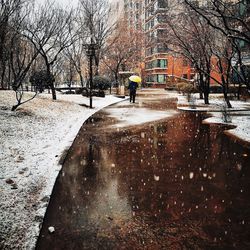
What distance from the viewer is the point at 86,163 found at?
22.2 feet

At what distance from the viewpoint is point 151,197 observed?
476 cm

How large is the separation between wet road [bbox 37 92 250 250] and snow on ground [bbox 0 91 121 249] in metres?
0.21

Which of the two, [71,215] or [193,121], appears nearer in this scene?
[71,215]

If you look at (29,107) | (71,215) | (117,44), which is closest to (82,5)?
(117,44)

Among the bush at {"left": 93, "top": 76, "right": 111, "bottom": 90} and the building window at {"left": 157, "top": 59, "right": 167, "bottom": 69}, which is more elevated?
the building window at {"left": 157, "top": 59, "right": 167, "bottom": 69}

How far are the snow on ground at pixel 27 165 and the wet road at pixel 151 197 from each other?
210 mm

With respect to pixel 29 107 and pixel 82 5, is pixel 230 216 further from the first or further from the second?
pixel 82 5

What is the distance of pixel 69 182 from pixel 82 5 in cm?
3294

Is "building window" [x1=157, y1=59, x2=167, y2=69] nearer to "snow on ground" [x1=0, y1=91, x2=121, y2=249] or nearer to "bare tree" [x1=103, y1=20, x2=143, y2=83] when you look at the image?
"bare tree" [x1=103, y1=20, x2=143, y2=83]

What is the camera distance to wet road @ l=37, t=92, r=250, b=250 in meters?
3.49

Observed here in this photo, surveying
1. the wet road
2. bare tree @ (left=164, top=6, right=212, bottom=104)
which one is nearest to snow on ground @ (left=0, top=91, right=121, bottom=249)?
the wet road

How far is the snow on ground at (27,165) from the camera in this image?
146 inches

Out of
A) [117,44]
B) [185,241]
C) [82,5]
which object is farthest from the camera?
[117,44]

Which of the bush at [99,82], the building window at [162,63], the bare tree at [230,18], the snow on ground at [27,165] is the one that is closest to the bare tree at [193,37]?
the bare tree at [230,18]
